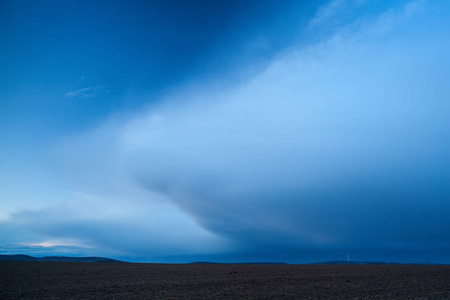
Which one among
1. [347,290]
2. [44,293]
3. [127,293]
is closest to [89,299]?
[127,293]

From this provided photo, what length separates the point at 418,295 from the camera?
1134 inches

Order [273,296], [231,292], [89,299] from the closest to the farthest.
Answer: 1. [89,299]
2. [273,296]
3. [231,292]

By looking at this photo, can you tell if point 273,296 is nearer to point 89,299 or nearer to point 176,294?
point 176,294

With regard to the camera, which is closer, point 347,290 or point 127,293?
point 127,293

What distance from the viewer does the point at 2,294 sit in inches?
1111

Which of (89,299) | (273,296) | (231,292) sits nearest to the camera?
(89,299)

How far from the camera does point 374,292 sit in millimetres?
30859

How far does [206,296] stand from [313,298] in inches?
348

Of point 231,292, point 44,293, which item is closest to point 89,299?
point 44,293

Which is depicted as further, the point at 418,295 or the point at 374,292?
the point at 374,292

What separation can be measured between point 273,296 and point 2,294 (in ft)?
75.2

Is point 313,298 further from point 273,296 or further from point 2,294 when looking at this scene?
point 2,294

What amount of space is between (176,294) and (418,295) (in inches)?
824

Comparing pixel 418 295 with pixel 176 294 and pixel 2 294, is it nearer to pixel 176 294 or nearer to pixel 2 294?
pixel 176 294
